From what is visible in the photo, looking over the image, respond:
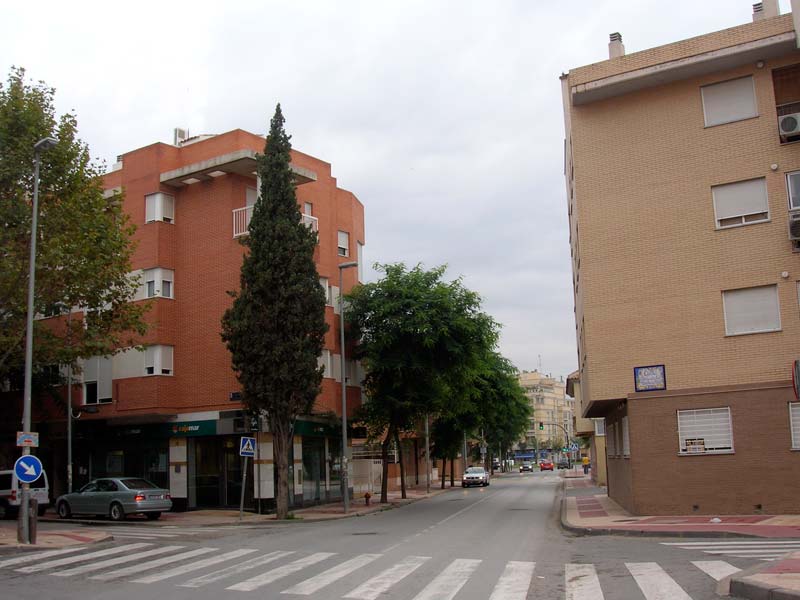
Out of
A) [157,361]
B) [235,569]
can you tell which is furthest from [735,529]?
[157,361]

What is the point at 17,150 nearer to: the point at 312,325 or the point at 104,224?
the point at 104,224

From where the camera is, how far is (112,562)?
15.7 metres

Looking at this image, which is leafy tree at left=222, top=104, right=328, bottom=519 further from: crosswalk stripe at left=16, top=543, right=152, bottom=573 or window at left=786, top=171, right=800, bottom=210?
window at left=786, top=171, right=800, bottom=210

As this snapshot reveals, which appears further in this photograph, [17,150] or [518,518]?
[518,518]

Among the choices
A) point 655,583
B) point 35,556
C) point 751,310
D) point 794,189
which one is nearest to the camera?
point 655,583

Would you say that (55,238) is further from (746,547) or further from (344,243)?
(746,547)

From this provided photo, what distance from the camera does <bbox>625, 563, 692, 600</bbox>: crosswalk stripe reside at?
33.9 feet

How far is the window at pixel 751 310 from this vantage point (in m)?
21.5

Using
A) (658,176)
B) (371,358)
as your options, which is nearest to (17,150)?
(371,358)

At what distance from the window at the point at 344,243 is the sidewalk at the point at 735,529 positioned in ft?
55.0

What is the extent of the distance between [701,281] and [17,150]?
20.4 m

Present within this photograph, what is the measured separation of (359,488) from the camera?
139ft

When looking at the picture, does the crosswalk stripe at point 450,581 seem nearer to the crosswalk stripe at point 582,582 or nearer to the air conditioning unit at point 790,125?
the crosswalk stripe at point 582,582

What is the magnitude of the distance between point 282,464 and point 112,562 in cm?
1197
